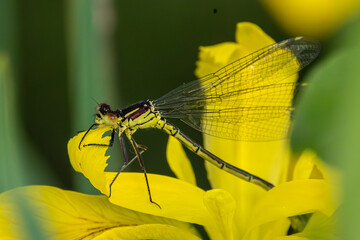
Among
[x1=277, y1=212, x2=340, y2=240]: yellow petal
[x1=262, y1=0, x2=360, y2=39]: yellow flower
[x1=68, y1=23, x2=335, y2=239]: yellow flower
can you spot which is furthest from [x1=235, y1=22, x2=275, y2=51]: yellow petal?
[x1=262, y1=0, x2=360, y2=39]: yellow flower

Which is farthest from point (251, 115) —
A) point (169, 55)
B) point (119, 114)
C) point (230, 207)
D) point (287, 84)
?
point (169, 55)

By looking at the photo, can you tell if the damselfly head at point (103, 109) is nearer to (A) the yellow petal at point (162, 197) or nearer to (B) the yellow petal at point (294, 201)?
(A) the yellow petal at point (162, 197)

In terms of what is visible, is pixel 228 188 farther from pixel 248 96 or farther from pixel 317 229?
pixel 317 229

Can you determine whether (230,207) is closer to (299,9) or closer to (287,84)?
(287,84)

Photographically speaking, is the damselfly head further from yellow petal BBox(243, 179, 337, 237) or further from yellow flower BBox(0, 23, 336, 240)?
yellow petal BBox(243, 179, 337, 237)

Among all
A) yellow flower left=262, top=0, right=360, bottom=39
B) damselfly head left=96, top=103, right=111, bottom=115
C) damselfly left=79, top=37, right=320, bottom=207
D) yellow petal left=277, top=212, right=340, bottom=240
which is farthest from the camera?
yellow flower left=262, top=0, right=360, bottom=39

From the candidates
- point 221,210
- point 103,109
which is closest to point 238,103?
point 103,109

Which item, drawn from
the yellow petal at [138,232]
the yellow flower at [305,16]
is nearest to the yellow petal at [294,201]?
the yellow petal at [138,232]
